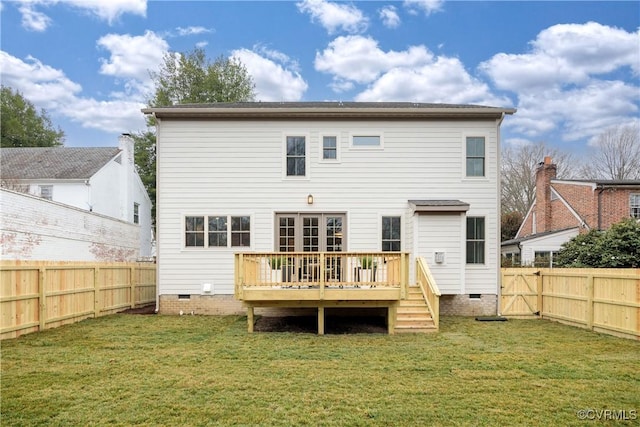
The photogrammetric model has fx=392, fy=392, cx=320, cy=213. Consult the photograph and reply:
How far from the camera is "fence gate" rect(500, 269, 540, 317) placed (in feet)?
35.5

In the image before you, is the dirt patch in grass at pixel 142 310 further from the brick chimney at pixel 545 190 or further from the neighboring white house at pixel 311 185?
the brick chimney at pixel 545 190

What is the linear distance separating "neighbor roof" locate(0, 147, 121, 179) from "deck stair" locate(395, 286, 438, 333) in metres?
15.2

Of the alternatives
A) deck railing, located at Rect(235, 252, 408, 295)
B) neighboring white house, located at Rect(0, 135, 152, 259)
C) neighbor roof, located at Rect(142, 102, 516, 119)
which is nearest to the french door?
deck railing, located at Rect(235, 252, 408, 295)

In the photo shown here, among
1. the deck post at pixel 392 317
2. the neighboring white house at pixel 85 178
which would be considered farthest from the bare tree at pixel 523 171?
the neighboring white house at pixel 85 178

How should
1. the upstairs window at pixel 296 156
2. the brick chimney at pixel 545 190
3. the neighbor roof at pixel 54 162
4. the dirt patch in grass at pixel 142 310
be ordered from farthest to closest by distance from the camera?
the brick chimney at pixel 545 190
the neighbor roof at pixel 54 162
the dirt patch in grass at pixel 142 310
the upstairs window at pixel 296 156

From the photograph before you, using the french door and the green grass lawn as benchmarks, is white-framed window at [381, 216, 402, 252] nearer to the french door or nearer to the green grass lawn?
the french door

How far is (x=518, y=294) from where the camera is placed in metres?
10.9

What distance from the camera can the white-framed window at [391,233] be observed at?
1075cm

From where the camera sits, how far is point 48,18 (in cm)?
1800

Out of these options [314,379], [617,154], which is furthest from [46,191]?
[617,154]

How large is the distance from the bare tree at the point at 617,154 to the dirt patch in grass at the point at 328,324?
25874 millimetres

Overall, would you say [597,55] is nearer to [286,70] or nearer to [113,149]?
[286,70]

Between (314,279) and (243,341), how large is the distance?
2.07 meters

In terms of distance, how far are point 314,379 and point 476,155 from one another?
825 cm
